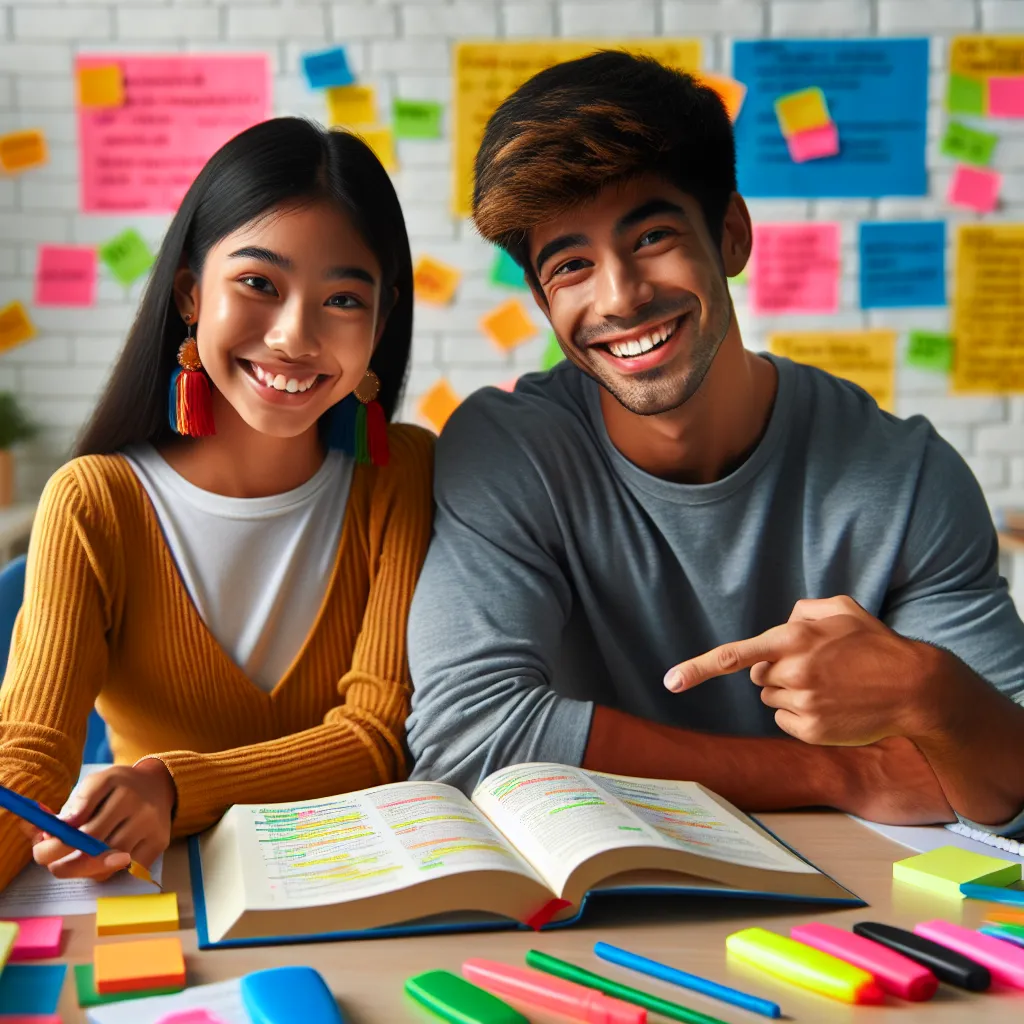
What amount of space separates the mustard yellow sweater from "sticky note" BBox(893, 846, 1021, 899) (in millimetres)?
490

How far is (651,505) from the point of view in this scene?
1336 millimetres

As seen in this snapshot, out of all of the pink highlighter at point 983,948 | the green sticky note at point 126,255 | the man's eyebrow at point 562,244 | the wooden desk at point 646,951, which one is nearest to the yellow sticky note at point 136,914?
the wooden desk at point 646,951

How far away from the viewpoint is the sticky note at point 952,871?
3.00 feet

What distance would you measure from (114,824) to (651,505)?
2.14 ft

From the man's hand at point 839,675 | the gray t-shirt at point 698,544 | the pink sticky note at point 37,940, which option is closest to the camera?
the pink sticky note at point 37,940

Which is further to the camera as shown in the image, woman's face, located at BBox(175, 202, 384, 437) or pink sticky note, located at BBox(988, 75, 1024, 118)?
pink sticky note, located at BBox(988, 75, 1024, 118)

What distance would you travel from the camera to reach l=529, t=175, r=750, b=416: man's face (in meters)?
1.28

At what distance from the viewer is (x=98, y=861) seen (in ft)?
2.98

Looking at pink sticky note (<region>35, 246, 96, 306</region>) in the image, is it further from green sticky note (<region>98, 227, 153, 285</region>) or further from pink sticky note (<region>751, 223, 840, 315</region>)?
pink sticky note (<region>751, 223, 840, 315</region>)

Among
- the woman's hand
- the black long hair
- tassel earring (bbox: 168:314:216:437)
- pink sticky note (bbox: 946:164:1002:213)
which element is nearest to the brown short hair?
the black long hair

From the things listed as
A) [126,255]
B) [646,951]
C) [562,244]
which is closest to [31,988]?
[646,951]

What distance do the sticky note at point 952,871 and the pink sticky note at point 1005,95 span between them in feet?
8.31

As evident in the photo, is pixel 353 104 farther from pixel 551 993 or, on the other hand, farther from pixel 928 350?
pixel 551 993

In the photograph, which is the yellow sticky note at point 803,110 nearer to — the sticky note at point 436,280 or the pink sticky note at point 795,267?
the pink sticky note at point 795,267
